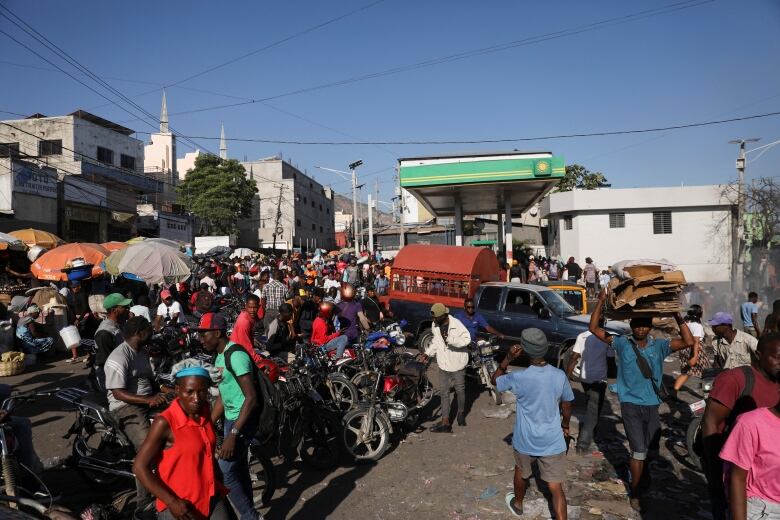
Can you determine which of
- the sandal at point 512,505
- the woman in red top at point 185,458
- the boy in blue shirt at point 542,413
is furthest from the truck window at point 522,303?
the woman in red top at point 185,458

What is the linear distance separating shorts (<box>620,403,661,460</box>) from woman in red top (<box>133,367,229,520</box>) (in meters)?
3.66

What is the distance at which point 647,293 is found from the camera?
458 cm

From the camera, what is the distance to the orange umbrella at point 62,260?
14414 mm

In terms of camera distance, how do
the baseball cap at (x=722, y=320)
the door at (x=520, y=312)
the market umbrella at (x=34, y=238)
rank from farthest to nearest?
the market umbrella at (x=34, y=238) → the door at (x=520, y=312) → the baseball cap at (x=722, y=320)

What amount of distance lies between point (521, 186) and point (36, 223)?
23.2 meters

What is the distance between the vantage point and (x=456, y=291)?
12.7m

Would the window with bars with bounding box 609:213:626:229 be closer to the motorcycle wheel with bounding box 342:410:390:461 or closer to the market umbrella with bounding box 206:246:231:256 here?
the market umbrella with bounding box 206:246:231:256

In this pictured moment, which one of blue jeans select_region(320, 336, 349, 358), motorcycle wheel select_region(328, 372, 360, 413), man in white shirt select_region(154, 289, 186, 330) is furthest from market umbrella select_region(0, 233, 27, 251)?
motorcycle wheel select_region(328, 372, 360, 413)

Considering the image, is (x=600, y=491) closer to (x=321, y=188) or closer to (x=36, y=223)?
(x=36, y=223)

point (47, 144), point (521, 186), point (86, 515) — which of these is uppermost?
point (47, 144)

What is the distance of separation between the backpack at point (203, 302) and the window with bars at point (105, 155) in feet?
87.1

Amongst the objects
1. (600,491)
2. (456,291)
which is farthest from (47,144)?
(600,491)

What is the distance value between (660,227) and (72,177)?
3144cm

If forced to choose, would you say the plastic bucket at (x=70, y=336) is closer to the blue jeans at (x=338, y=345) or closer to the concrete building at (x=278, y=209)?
the blue jeans at (x=338, y=345)
